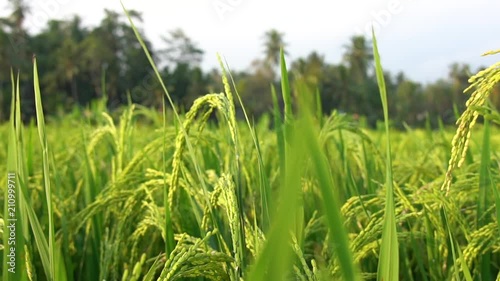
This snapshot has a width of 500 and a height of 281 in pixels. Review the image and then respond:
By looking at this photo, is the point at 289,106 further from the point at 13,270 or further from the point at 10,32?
the point at 10,32

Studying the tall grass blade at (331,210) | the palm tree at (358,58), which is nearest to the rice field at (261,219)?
the tall grass blade at (331,210)

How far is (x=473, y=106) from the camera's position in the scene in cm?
42

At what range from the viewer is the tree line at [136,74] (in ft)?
91.1

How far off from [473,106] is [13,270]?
0.50 meters

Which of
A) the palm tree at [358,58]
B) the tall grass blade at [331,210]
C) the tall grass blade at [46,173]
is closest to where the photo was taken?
the tall grass blade at [331,210]

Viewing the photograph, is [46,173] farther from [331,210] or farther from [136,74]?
[136,74]

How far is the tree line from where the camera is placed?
91.1ft

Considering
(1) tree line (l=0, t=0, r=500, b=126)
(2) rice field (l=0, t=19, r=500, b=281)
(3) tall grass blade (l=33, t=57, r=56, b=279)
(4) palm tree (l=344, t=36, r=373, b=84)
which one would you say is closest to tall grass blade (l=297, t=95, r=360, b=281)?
(2) rice field (l=0, t=19, r=500, b=281)

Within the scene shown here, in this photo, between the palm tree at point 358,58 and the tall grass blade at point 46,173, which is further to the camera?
the palm tree at point 358,58

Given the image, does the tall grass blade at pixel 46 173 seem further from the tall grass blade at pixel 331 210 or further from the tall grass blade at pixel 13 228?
the tall grass blade at pixel 331 210

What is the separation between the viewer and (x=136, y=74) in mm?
35719

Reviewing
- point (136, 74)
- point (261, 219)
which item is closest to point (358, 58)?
point (136, 74)

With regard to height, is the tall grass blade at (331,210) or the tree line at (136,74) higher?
the tree line at (136,74)

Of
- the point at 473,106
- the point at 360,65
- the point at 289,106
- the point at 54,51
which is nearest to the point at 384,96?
the point at 473,106
